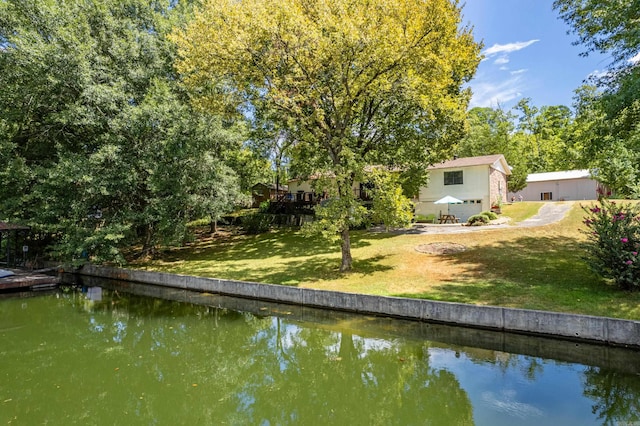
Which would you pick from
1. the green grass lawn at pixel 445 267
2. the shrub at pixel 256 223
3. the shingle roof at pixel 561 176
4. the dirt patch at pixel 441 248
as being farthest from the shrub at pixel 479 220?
the shingle roof at pixel 561 176

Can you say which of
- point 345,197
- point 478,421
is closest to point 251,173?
point 345,197

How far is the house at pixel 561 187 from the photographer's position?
33.6 metres

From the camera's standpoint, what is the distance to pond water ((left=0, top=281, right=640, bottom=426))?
5.90 m

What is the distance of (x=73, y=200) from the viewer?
18.1 metres

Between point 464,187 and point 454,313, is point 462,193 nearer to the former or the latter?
point 464,187

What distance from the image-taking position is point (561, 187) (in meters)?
35.3

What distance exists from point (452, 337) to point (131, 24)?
21.9 metres

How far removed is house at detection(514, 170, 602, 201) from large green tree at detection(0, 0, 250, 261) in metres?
30.9

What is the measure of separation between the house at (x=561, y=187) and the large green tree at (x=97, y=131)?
1217 inches

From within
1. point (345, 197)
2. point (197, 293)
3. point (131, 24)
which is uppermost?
point (131, 24)

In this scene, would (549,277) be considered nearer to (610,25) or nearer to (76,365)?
(610,25)

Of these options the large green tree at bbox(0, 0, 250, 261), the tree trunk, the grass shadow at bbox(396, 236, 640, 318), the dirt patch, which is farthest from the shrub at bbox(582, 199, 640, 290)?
the large green tree at bbox(0, 0, 250, 261)

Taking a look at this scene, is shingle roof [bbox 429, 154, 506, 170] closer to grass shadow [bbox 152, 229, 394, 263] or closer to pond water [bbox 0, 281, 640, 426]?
grass shadow [bbox 152, 229, 394, 263]

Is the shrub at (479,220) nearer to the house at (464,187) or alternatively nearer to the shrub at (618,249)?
the house at (464,187)
